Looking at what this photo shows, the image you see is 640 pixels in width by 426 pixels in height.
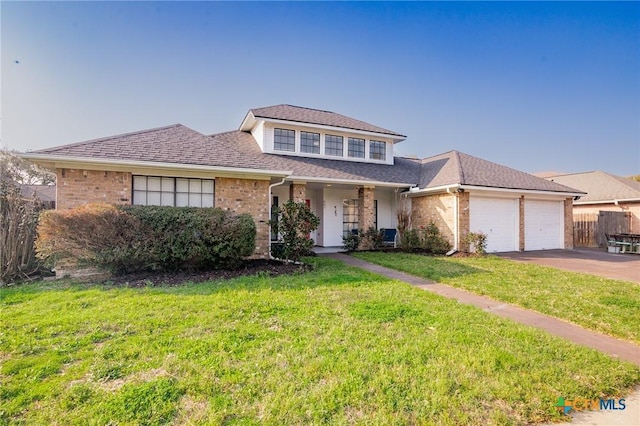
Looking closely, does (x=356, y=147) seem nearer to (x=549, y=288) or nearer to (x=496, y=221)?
(x=496, y=221)

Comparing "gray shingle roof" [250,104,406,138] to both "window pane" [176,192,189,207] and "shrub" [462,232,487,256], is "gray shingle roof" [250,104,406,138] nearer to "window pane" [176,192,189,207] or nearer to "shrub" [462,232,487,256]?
"window pane" [176,192,189,207]

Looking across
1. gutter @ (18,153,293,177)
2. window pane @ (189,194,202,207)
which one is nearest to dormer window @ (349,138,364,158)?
gutter @ (18,153,293,177)

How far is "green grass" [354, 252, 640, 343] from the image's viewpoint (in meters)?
4.61

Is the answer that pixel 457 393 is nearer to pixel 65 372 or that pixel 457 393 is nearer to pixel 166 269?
pixel 65 372

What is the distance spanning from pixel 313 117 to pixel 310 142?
Answer: 62.5 inches

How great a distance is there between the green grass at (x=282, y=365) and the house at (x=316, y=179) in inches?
166

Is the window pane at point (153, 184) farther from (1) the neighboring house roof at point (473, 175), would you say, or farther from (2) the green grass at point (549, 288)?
(1) the neighboring house roof at point (473, 175)

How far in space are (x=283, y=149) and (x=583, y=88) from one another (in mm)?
14357

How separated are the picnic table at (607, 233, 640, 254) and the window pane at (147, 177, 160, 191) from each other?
2017 cm

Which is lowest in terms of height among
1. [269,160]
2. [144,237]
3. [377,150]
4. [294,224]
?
[144,237]

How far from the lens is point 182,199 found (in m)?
9.04

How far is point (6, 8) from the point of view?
5.42 meters

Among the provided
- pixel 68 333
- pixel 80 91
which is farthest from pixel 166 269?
pixel 80 91

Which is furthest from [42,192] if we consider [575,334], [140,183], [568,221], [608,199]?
[608,199]
